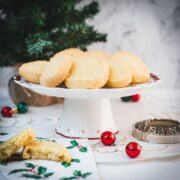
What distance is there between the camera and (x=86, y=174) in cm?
80

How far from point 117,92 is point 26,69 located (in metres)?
0.24

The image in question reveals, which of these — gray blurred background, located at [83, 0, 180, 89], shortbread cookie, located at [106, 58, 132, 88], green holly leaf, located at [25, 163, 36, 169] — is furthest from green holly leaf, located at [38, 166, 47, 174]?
gray blurred background, located at [83, 0, 180, 89]

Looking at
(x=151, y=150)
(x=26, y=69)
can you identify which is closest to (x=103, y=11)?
(x=26, y=69)

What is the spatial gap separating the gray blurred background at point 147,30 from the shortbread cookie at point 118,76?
0.71m

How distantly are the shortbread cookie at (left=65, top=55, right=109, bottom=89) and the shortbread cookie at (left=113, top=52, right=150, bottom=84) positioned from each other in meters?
0.08

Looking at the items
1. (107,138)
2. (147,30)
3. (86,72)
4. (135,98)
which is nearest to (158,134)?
(107,138)

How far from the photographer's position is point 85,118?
40.5 inches

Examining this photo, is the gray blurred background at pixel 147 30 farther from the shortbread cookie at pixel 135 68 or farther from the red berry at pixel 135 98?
the shortbread cookie at pixel 135 68

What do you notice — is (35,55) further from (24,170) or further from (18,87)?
(24,170)

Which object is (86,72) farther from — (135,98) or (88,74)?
(135,98)

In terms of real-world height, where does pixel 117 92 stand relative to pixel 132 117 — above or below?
above

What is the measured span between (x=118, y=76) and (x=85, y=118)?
0.14 meters

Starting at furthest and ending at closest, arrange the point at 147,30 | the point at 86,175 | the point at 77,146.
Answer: the point at 147,30 → the point at 77,146 → the point at 86,175

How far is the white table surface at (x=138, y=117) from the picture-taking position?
2.71ft
